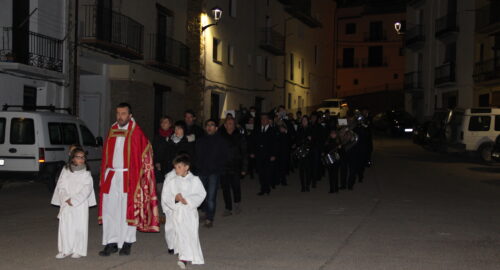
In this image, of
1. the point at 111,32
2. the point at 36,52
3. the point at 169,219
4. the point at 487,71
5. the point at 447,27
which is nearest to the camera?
the point at 169,219

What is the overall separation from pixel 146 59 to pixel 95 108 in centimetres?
325

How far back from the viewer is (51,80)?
21.4 metres

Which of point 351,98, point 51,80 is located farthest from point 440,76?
point 51,80

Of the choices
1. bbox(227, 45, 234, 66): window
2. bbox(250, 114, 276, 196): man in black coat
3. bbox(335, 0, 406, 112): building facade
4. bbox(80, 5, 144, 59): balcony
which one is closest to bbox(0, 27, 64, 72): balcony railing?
bbox(80, 5, 144, 59): balcony

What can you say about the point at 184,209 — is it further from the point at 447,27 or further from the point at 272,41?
the point at 447,27

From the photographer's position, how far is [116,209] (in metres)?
7.52

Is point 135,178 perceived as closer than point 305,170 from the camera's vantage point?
Yes

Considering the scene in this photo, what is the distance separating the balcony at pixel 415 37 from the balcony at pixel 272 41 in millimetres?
8988

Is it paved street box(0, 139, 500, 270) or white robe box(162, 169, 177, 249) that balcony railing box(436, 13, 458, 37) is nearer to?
paved street box(0, 139, 500, 270)

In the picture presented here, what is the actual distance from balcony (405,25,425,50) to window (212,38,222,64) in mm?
15637

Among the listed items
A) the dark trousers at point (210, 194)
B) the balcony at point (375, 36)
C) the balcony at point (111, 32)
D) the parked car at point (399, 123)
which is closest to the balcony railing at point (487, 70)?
the parked car at point (399, 123)

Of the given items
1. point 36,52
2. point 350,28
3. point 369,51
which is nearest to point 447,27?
point 369,51

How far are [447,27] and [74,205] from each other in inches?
1390

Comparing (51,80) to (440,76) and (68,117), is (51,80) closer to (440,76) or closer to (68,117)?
(68,117)
